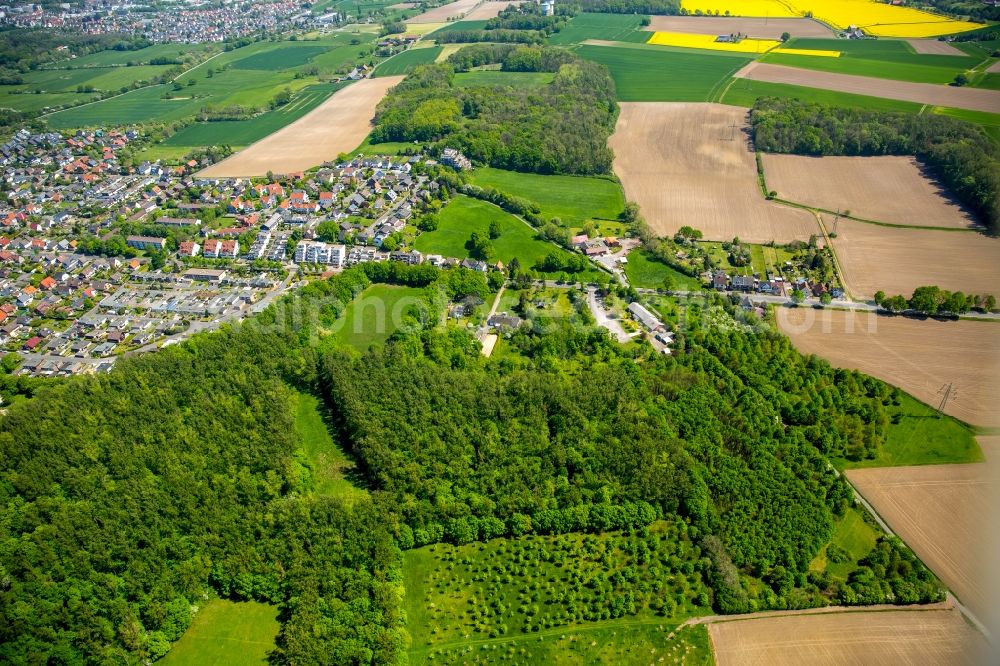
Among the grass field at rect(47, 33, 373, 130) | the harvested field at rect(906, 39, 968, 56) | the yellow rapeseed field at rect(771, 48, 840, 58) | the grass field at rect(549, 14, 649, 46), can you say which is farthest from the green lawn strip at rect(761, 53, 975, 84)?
the grass field at rect(47, 33, 373, 130)

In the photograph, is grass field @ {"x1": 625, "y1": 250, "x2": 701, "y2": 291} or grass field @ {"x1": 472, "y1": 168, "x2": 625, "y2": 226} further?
grass field @ {"x1": 472, "y1": 168, "x2": 625, "y2": 226}

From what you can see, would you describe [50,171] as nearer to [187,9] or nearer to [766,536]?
[766,536]

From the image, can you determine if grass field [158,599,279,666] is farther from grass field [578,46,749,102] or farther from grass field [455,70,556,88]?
grass field [455,70,556,88]

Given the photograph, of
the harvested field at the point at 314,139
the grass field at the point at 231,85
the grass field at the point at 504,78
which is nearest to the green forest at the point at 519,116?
the grass field at the point at 504,78

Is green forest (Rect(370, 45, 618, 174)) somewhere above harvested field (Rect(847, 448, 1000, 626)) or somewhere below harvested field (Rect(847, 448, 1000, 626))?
above

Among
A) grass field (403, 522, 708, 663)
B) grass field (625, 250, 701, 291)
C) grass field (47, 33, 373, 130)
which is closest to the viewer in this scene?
grass field (403, 522, 708, 663)

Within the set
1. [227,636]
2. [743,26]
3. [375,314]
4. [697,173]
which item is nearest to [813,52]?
[743,26]

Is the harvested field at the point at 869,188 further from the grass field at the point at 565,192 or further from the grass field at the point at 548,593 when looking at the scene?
the grass field at the point at 548,593

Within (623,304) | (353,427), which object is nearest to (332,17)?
(623,304)
